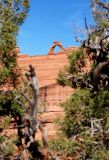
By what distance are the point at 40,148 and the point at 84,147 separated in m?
1.99

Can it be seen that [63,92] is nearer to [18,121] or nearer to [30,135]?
[18,121]

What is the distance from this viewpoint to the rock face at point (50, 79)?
32.4m

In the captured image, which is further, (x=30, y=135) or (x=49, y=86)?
(x=49, y=86)

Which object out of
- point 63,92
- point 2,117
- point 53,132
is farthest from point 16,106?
point 63,92

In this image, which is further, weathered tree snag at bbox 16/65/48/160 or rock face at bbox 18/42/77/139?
rock face at bbox 18/42/77/139

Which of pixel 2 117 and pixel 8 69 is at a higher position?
pixel 8 69

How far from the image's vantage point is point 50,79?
A: 3988 cm

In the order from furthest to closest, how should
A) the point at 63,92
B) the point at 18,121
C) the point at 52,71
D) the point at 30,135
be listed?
the point at 52,71 → the point at 63,92 → the point at 18,121 → the point at 30,135

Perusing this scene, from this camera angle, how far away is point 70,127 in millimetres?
21391

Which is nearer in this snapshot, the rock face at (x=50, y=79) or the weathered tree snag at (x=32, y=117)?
the weathered tree snag at (x=32, y=117)

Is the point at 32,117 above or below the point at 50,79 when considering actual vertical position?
below

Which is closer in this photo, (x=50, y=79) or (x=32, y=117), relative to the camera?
(x=32, y=117)

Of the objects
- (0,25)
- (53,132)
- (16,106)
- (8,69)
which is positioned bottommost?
(53,132)

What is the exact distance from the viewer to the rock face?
32375 mm
